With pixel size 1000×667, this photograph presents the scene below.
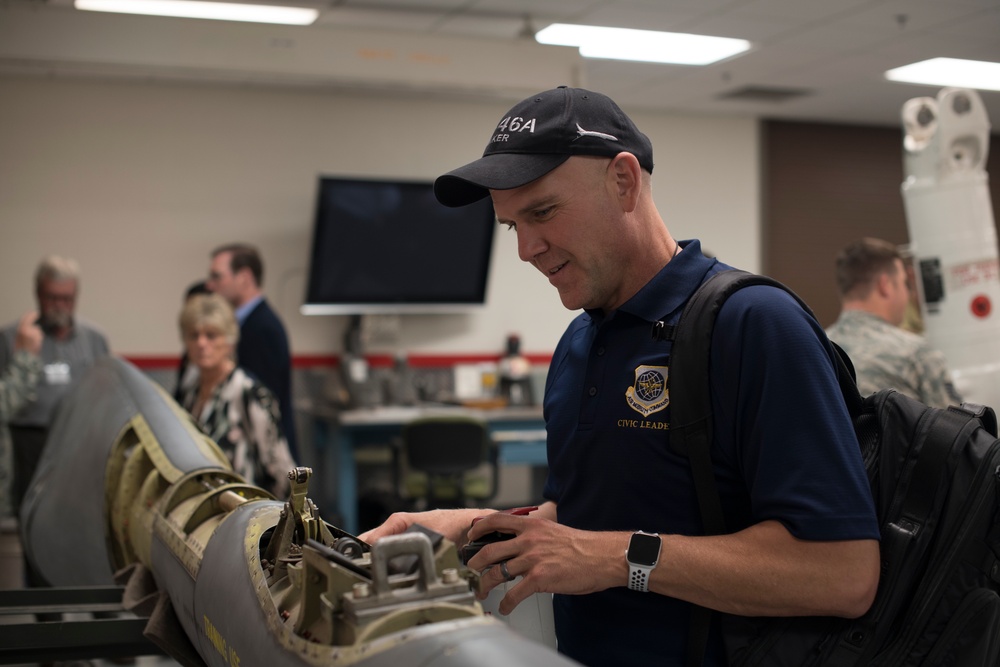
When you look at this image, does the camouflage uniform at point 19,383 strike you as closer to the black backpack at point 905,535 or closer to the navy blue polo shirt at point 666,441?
the navy blue polo shirt at point 666,441

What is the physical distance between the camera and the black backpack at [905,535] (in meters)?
1.17

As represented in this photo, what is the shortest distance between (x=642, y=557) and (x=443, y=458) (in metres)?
4.63

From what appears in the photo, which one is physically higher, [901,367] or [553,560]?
[901,367]

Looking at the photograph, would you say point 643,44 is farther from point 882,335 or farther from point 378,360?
point 882,335

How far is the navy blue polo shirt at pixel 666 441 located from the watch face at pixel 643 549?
105 mm

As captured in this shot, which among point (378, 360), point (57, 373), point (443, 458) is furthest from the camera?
point (378, 360)


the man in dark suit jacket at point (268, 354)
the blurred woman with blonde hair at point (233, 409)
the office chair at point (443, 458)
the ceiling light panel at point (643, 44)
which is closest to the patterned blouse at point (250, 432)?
the blurred woman with blonde hair at point (233, 409)

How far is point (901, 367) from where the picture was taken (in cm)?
309

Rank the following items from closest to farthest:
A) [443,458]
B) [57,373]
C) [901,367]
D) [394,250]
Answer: [901,367], [57,373], [443,458], [394,250]

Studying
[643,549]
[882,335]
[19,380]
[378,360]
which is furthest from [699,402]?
[378,360]

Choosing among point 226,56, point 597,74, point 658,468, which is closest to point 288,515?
point 658,468

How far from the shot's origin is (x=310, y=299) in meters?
6.73

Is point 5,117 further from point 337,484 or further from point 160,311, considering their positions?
point 337,484

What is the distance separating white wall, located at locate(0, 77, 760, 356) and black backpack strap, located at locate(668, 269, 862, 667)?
587 cm
